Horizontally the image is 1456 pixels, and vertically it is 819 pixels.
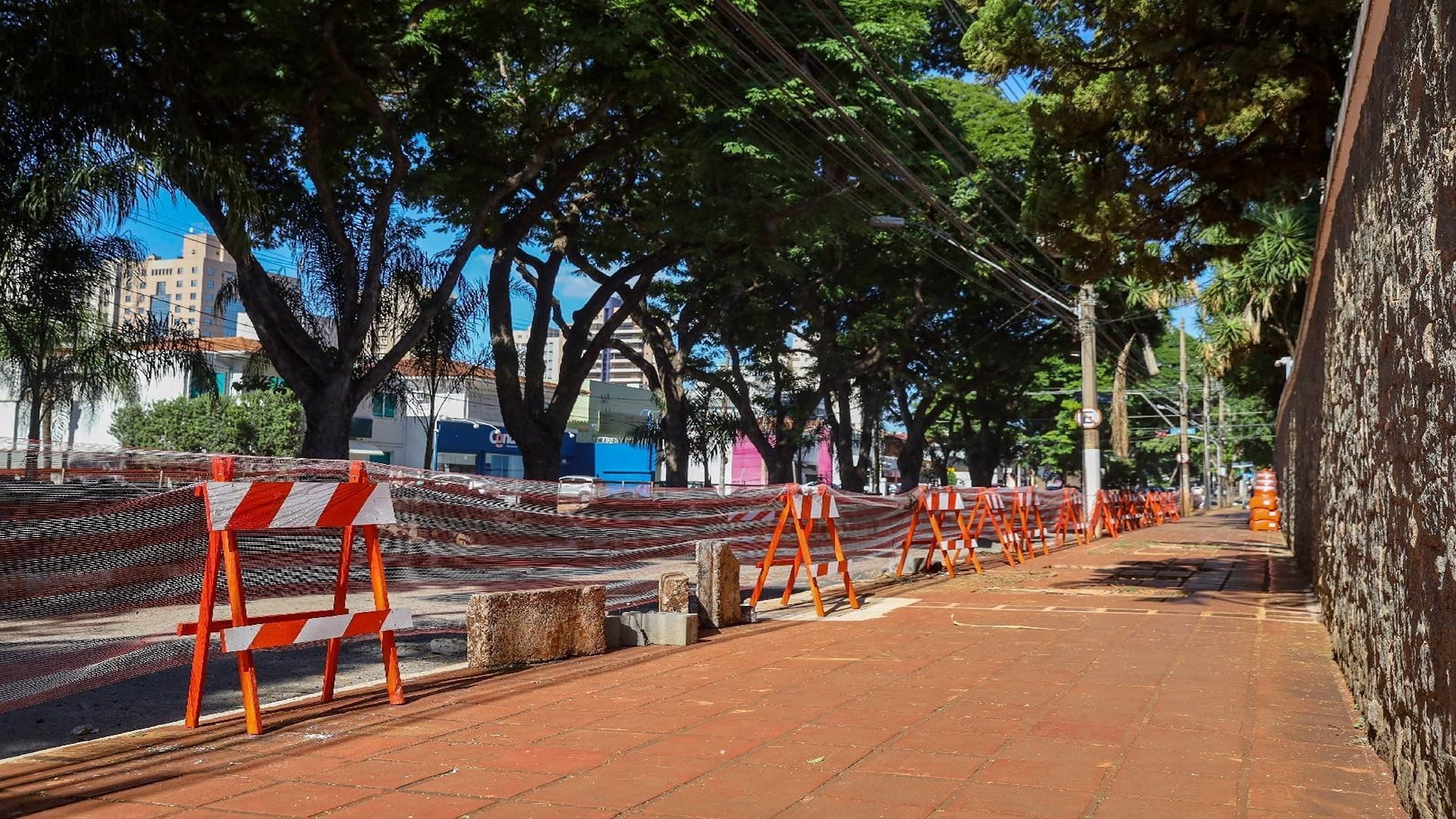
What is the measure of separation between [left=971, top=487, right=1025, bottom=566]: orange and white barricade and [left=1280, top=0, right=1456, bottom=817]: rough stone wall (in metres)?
9.39

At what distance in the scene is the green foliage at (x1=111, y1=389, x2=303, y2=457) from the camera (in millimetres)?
43469

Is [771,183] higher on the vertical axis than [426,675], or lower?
higher

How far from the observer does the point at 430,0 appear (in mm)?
16172

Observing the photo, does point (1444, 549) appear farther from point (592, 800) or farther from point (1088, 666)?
point (1088, 666)

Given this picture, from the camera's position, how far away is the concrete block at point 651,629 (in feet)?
29.6

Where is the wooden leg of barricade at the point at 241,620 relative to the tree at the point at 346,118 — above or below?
below

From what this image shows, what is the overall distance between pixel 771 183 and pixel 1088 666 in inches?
516

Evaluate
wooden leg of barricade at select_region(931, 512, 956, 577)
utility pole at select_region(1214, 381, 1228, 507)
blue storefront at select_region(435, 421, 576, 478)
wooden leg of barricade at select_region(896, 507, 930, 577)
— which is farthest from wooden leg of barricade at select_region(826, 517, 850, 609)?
blue storefront at select_region(435, 421, 576, 478)

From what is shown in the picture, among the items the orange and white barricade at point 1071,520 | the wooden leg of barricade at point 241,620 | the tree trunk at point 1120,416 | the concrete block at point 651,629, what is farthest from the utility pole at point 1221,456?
the wooden leg of barricade at point 241,620

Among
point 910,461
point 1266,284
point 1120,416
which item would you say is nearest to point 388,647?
point 1266,284

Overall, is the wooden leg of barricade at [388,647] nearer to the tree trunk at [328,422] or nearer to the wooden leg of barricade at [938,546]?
the wooden leg of barricade at [938,546]

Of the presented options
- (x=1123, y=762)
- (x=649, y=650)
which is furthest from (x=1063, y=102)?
(x=1123, y=762)

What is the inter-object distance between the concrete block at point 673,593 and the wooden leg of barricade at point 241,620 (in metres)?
3.82

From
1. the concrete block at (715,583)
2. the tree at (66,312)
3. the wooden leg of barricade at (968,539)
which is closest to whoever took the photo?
the concrete block at (715,583)
